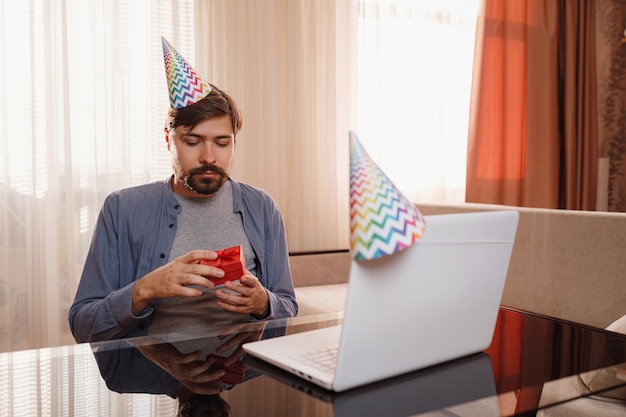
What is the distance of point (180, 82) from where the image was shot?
1597 millimetres

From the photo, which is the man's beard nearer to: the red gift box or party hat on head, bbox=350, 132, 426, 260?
the red gift box

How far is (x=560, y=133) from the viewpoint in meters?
4.64

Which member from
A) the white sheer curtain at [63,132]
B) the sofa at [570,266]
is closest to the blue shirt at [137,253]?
the sofa at [570,266]

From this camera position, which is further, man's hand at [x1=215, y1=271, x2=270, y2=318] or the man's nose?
the man's nose

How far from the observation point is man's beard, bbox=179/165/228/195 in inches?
64.6

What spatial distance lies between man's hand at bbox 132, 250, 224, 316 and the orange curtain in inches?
127

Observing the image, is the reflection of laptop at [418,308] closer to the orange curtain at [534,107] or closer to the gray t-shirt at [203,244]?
the gray t-shirt at [203,244]

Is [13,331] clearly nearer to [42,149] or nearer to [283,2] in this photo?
[42,149]

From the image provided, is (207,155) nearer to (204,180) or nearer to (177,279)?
(204,180)

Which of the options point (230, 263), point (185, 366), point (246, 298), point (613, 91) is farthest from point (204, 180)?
point (613, 91)

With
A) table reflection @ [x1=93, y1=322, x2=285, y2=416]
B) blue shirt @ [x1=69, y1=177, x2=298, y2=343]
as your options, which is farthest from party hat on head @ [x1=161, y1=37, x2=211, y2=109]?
table reflection @ [x1=93, y1=322, x2=285, y2=416]

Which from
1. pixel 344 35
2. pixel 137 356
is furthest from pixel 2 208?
pixel 137 356

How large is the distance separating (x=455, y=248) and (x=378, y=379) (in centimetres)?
18

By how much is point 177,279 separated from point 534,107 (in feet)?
12.5
